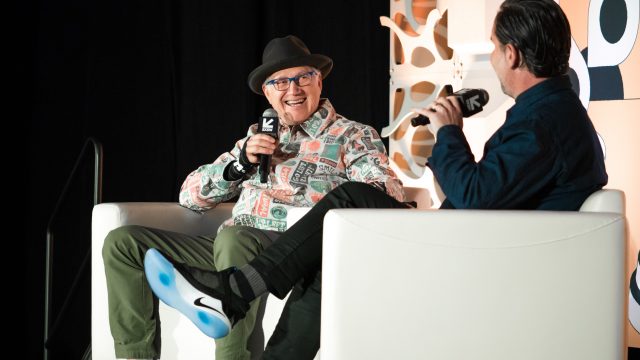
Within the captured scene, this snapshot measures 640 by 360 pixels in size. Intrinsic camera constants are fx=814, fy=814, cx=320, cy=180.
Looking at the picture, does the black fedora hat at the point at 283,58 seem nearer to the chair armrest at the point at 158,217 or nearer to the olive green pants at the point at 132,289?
the chair armrest at the point at 158,217

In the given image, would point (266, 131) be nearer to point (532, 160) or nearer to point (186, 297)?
point (186, 297)

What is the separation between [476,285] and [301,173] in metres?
1.09

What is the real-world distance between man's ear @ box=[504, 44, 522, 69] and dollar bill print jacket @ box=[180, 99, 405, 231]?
69 centimetres

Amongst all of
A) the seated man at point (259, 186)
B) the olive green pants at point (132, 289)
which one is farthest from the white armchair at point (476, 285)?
the olive green pants at point (132, 289)

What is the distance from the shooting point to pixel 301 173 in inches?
105

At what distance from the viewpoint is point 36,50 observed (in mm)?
3541

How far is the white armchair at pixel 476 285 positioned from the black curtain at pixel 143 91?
187 centimetres

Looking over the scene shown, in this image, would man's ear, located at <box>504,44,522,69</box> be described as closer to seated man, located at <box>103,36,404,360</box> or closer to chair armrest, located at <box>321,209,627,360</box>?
chair armrest, located at <box>321,209,627,360</box>

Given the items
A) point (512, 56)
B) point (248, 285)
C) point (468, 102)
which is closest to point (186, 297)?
point (248, 285)

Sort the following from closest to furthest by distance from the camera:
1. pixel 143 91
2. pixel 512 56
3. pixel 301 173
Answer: pixel 512 56, pixel 301 173, pixel 143 91

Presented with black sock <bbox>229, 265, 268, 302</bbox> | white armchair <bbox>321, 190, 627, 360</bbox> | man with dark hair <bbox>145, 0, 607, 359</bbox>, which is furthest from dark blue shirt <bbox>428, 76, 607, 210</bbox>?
black sock <bbox>229, 265, 268, 302</bbox>

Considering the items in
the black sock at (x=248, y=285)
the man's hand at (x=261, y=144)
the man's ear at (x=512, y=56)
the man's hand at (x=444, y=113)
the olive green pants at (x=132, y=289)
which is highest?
the man's ear at (x=512, y=56)

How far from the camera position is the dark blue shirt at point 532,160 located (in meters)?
1.83

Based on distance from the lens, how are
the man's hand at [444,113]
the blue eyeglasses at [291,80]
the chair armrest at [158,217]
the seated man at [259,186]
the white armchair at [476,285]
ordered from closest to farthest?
1. the white armchair at [476,285]
2. the man's hand at [444,113]
3. the seated man at [259,186]
4. the chair armrest at [158,217]
5. the blue eyeglasses at [291,80]
